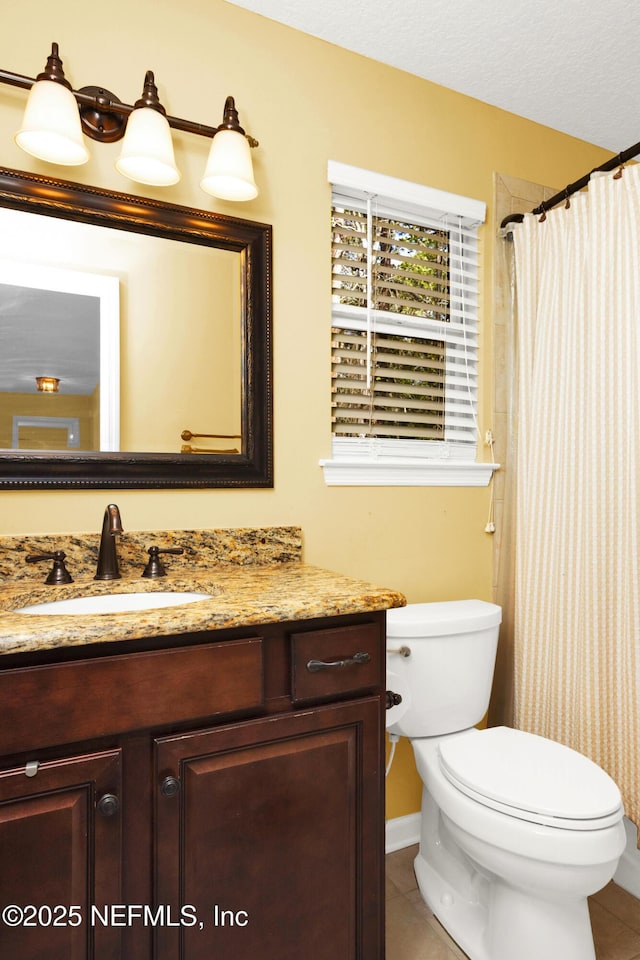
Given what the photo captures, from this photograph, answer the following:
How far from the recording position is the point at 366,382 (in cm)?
189

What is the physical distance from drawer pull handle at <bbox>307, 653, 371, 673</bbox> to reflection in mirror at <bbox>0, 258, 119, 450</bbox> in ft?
2.59

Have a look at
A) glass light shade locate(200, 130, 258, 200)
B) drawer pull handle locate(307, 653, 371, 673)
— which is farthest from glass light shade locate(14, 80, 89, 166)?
drawer pull handle locate(307, 653, 371, 673)

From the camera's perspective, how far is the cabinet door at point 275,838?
1025 millimetres

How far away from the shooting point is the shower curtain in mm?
1614

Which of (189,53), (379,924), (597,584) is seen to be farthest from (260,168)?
(379,924)

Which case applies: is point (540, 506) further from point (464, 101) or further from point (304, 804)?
point (464, 101)

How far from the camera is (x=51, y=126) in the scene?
1.30 metres

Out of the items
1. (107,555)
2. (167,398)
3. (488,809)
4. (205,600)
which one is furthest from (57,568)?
(488,809)

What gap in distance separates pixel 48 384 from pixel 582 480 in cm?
153

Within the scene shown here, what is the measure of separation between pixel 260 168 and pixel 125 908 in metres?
1.81

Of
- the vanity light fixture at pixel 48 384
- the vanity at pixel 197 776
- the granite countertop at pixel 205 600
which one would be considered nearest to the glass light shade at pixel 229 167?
the vanity light fixture at pixel 48 384

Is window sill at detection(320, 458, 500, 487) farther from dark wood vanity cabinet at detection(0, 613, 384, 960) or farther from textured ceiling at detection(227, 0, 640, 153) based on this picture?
textured ceiling at detection(227, 0, 640, 153)

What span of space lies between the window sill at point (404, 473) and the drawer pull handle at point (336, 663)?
28.3 inches

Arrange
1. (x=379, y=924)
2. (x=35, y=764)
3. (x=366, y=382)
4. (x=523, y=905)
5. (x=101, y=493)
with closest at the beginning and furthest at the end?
(x=35, y=764) → (x=379, y=924) → (x=523, y=905) → (x=101, y=493) → (x=366, y=382)
